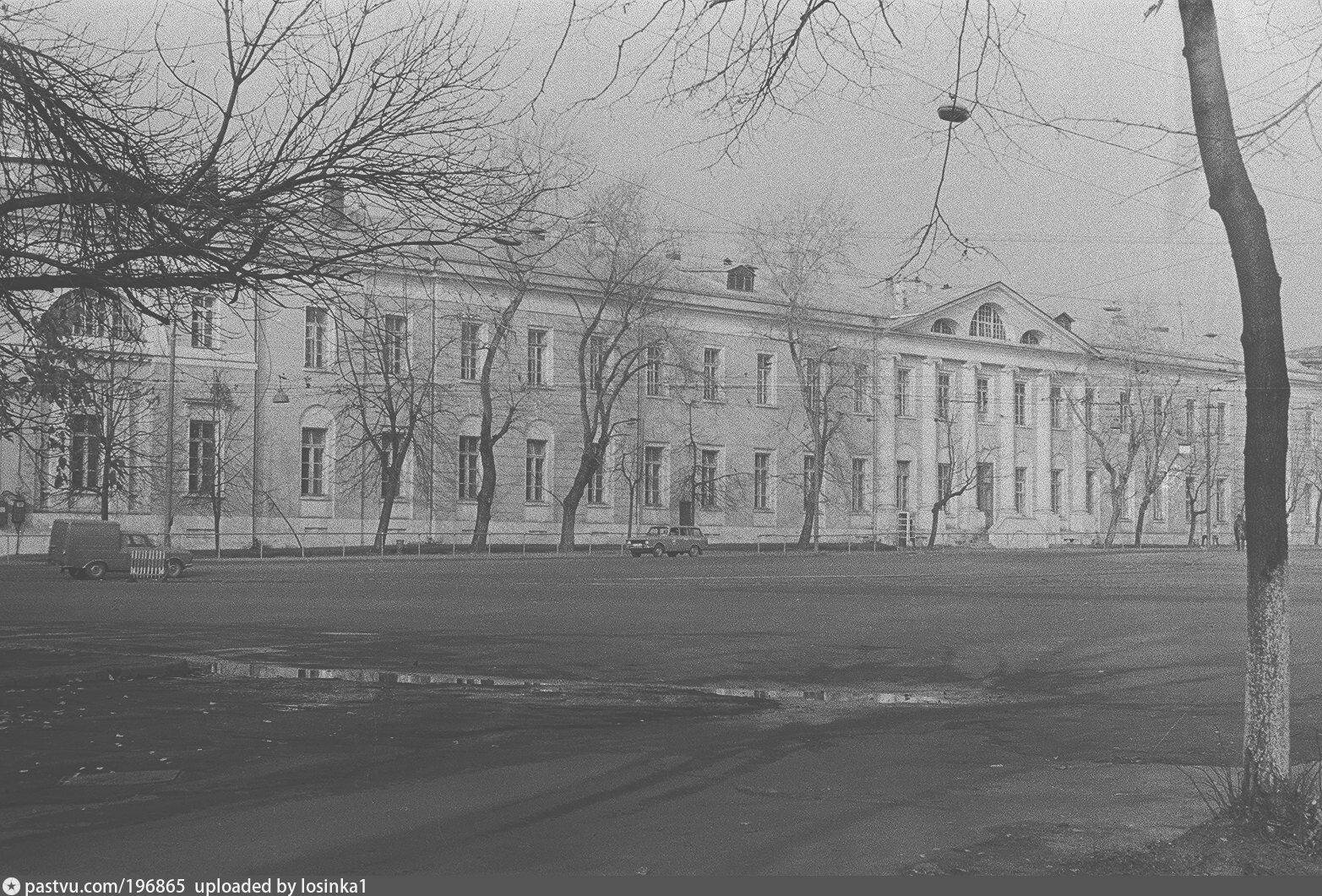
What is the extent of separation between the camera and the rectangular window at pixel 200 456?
58.2 meters

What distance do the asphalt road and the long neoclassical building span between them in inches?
888

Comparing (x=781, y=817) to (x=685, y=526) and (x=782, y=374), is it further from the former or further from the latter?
(x=782, y=374)

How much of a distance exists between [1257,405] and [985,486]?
82.6m

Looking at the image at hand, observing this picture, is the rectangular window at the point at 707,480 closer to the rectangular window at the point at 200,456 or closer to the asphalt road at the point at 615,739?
the rectangular window at the point at 200,456

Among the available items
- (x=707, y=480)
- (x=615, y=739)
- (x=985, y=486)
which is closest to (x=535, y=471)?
(x=707, y=480)

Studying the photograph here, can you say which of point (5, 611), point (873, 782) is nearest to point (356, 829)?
point (873, 782)

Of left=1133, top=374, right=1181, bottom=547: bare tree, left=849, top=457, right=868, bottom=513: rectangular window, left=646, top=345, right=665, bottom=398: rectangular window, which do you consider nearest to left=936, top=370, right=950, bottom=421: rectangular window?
left=849, top=457, right=868, bottom=513: rectangular window

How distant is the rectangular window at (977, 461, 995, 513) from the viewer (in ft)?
289

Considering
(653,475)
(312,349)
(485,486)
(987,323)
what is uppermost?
(987,323)

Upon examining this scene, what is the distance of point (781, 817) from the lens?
26.4 feet

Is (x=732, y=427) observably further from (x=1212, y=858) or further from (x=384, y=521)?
(x=1212, y=858)

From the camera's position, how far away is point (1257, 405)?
776 cm

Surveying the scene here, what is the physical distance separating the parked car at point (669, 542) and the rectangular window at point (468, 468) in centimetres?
784

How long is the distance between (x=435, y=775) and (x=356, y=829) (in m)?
1.77
